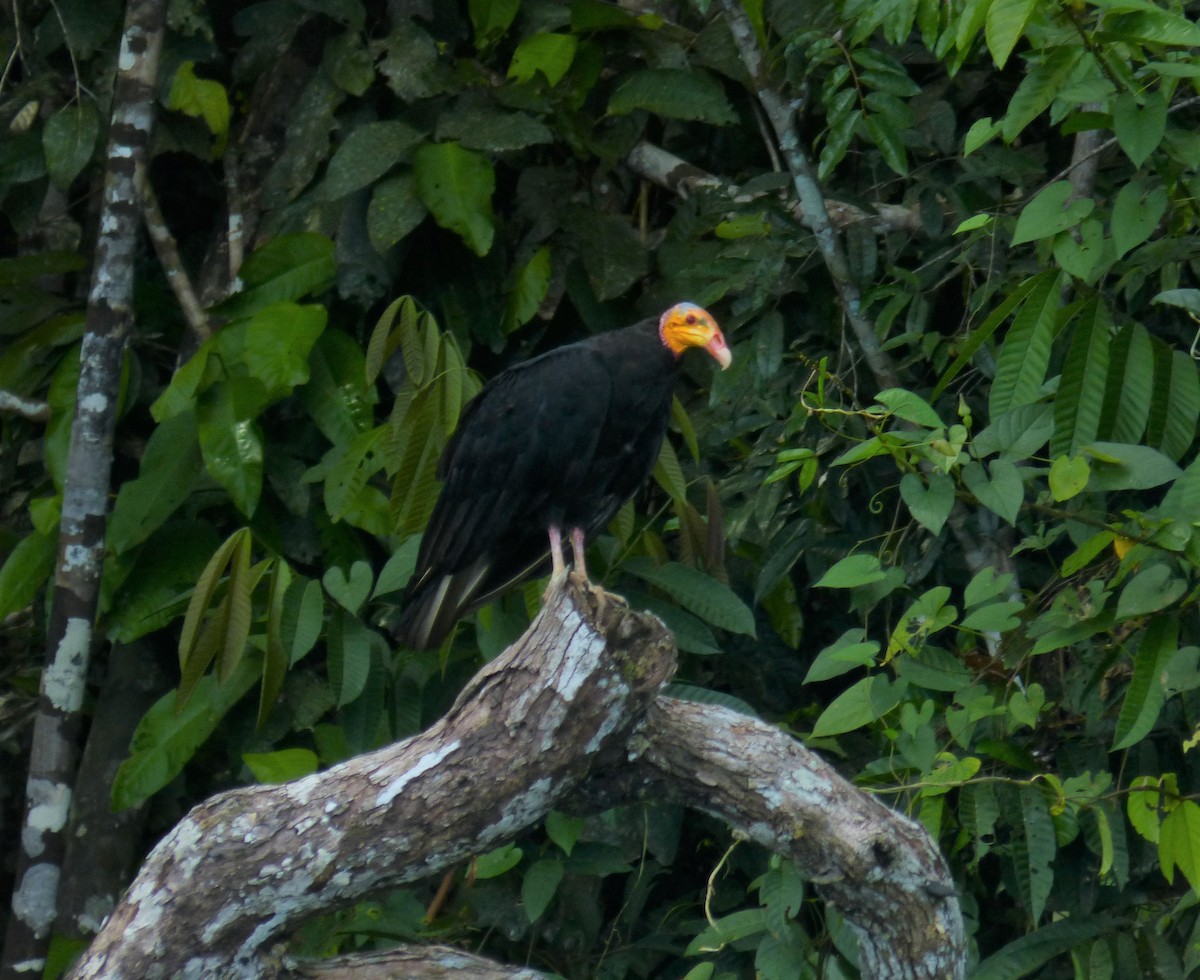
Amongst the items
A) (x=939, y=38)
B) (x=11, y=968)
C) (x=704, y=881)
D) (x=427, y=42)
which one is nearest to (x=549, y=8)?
(x=427, y=42)

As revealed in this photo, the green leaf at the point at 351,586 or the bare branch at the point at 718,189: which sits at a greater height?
the bare branch at the point at 718,189

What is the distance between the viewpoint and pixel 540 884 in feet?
9.47

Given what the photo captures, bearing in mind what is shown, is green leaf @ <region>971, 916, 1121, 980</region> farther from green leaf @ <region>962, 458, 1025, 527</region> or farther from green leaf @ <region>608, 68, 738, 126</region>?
green leaf @ <region>608, 68, 738, 126</region>

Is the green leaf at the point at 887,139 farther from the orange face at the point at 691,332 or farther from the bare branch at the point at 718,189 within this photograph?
the orange face at the point at 691,332

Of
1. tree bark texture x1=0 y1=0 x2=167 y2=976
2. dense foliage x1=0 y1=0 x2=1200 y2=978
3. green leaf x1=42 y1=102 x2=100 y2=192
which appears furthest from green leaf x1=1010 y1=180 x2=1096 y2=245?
green leaf x1=42 y1=102 x2=100 y2=192

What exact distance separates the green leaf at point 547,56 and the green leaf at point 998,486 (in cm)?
174

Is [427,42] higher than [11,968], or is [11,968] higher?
[427,42]

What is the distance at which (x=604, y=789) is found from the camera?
7.07 feet

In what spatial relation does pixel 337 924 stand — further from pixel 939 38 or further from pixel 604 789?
pixel 939 38

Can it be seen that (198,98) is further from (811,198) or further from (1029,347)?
(1029,347)

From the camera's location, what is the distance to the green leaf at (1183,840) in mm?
2066

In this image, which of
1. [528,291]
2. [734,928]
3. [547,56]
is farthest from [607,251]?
[734,928]

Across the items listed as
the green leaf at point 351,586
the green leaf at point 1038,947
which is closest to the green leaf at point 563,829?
the green leaf at point 351,586

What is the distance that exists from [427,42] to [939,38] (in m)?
1.61
